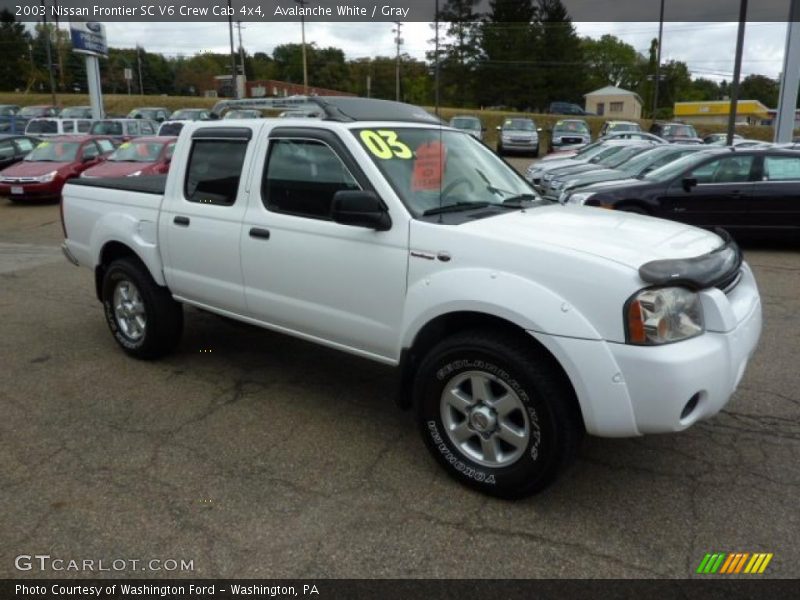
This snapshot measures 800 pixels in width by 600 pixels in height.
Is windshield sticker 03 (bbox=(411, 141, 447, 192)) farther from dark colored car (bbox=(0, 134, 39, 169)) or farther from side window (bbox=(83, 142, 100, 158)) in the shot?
dark colored car (bbox=(0, 134, 39, 169))

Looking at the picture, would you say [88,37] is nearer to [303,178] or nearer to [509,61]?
[303,178]

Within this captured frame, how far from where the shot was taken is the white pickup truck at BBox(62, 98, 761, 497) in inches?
111

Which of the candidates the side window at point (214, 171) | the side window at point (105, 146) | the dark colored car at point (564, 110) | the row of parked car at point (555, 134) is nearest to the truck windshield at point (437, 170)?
the side window at point (214, 171)

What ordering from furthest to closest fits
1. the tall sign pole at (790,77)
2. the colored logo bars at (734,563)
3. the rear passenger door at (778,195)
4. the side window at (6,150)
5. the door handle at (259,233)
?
1. the side window at (6,150)
2. the tall sign pole at (790,77)
3. the rear passenger door at (778,195)
4. the door handle at (259,233)
5. the colored logo bars at (734,563)

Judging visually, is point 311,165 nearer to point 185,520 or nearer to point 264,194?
point 264,194

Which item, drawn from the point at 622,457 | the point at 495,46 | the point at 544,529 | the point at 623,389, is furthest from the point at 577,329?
the point at 495,46

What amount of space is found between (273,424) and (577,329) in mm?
2104

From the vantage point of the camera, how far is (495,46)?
190 feet

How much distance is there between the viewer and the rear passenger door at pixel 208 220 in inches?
168

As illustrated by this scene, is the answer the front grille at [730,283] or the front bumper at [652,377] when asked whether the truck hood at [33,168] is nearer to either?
the front bumper at [652,377]

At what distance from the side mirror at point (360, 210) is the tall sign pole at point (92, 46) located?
86.6 ft

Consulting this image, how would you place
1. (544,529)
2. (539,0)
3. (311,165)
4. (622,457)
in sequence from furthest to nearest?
(539,0) → (311,165) → (622,457) → (544,529)

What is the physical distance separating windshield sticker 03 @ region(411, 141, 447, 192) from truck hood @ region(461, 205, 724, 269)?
0.45 m

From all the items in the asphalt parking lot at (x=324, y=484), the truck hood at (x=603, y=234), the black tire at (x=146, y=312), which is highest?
the truck hood at (x=603, y=234)
